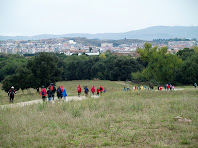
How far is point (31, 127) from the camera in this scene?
910cm

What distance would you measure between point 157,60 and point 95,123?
174ft

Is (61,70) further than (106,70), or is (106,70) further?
(106,70)

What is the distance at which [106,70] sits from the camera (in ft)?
266

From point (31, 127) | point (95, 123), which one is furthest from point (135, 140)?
point (31, 127)

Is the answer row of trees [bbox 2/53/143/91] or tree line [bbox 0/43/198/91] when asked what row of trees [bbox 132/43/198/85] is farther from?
row of trees [bbox 2/53/143/91]

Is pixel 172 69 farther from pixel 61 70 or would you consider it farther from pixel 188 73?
pixel 61 70

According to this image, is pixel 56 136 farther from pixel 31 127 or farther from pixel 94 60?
pixel 94 60

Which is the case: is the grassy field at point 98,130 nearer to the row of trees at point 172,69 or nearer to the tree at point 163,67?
the row of trees at point 172,69

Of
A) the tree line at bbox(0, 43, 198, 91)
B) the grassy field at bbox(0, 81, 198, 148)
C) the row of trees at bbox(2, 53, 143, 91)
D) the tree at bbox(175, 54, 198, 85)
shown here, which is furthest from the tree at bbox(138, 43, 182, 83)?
the grassy field at bbox(0, 81, 198, 148)

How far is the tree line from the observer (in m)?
42.1

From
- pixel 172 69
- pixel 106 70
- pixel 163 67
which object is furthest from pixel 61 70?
pixel 106 70

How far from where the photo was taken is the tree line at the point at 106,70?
42062 mm

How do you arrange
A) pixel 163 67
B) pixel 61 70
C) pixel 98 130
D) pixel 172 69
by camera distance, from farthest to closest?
pixel 163 67, pixel 172 69, pixel 61 70, pixel 98 130

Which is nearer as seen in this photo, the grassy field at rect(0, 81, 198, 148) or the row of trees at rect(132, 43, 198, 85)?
the grassy field at rect(0, 81, 198, 148)
